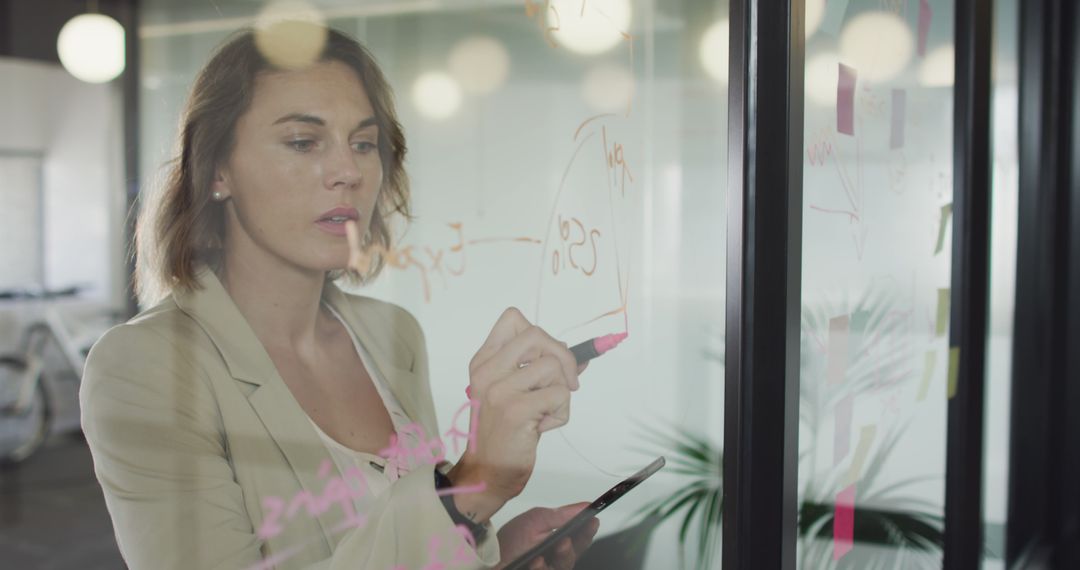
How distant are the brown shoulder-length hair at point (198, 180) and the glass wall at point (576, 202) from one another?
2 cm

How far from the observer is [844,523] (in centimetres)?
184

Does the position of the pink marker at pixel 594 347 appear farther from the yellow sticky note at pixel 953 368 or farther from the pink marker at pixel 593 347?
the yellow sticky note at pixel 953 368

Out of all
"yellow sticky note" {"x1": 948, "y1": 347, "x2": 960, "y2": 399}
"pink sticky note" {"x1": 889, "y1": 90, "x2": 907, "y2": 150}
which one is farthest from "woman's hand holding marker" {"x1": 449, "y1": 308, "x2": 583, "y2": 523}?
"yellow sticky note" {"x1": 948, "y1": 347, "x2": 960, "y2": 399}

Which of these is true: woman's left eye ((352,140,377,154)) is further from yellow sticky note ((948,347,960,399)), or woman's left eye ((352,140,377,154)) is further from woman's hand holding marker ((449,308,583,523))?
yellow sticky note ((948,347,960,399))

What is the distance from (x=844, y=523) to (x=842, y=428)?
0.19 m

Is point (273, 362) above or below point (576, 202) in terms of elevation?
below

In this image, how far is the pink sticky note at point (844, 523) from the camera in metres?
1.80

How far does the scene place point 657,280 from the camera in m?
1.41

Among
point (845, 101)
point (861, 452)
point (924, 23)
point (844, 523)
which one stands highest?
point (924, 23)

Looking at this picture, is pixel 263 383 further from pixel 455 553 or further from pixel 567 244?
pixel 567 244

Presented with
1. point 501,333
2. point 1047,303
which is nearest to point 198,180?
point 501,333

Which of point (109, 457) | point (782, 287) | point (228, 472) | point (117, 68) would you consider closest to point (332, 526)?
point (228, 472)

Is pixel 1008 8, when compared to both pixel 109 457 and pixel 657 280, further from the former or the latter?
pixel 109 457

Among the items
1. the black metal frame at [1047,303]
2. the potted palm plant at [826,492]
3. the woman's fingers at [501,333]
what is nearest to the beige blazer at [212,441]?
the woman's fingers at [501,333]
